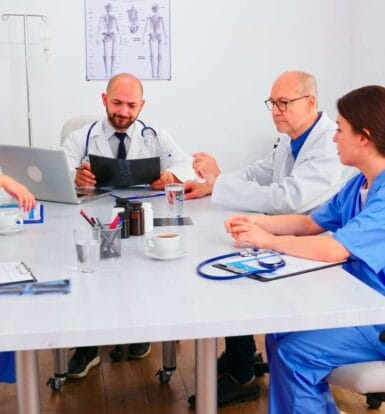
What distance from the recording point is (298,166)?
2312 mm

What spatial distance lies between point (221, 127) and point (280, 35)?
81cm

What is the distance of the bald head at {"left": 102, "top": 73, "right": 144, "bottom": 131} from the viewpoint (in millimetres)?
2957

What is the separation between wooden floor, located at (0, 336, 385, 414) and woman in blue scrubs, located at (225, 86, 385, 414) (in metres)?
0.72

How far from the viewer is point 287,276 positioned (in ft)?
4.80

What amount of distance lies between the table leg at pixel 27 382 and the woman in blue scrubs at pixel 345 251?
21.7 inches

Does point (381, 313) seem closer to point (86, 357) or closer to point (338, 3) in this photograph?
point (86, 357)

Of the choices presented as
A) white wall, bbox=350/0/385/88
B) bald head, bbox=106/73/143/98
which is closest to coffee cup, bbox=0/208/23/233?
bald head, bbox=106/73/143/98

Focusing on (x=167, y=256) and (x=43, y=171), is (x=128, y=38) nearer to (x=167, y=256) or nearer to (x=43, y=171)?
(x=43, y=171)

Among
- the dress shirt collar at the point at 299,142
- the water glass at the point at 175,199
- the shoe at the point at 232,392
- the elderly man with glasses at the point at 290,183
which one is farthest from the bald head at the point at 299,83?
the shoe at the point at 232,392

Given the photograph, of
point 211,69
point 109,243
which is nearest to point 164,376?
point 109,243

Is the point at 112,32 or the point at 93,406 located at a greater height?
the point at 112,32

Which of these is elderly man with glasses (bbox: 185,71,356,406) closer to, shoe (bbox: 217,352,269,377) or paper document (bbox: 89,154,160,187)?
shoe (bbox: 217,352,269,377)

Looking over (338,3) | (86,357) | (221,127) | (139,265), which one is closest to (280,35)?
(338,3)

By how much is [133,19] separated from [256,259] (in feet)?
10.9
